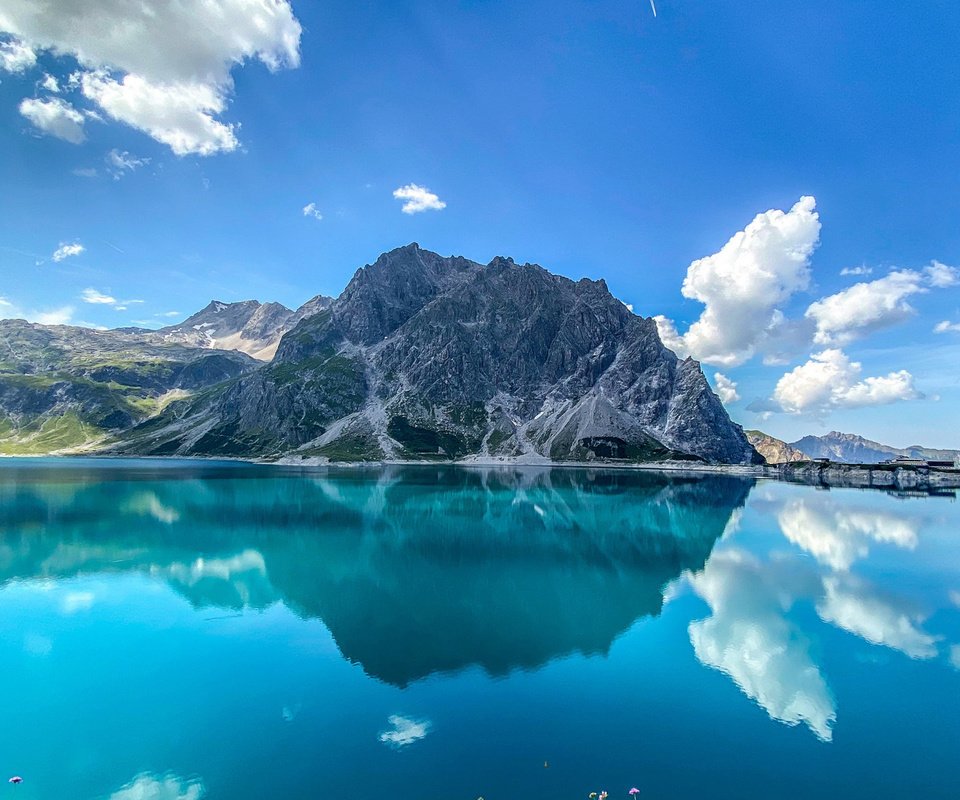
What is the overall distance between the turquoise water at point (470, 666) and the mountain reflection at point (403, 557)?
0.39 m

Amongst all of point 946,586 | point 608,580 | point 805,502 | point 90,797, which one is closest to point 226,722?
point 90,797

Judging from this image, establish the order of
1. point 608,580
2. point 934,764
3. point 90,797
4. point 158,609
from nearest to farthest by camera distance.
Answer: point 90,797, point 934,764, point 158,609, point 608,580

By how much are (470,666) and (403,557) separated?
100ft

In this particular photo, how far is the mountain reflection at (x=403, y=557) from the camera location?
35.3 m

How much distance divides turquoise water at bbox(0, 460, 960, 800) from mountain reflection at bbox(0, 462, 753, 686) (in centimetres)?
39

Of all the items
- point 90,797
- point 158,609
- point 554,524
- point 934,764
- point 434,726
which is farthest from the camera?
point 554,524

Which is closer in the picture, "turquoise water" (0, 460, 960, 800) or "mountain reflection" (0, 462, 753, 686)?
"turquoise water" (0, 460, 960, 800)

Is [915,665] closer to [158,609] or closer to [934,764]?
[934,764]

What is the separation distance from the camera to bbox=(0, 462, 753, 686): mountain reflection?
3531 cm

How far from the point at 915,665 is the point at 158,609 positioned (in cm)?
5266

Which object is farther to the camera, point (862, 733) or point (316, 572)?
point (316, 572)

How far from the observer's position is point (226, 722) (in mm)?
23375

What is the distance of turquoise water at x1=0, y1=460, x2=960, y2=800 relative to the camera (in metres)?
20.0

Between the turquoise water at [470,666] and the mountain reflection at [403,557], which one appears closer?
the turquoise water at [470,666]
